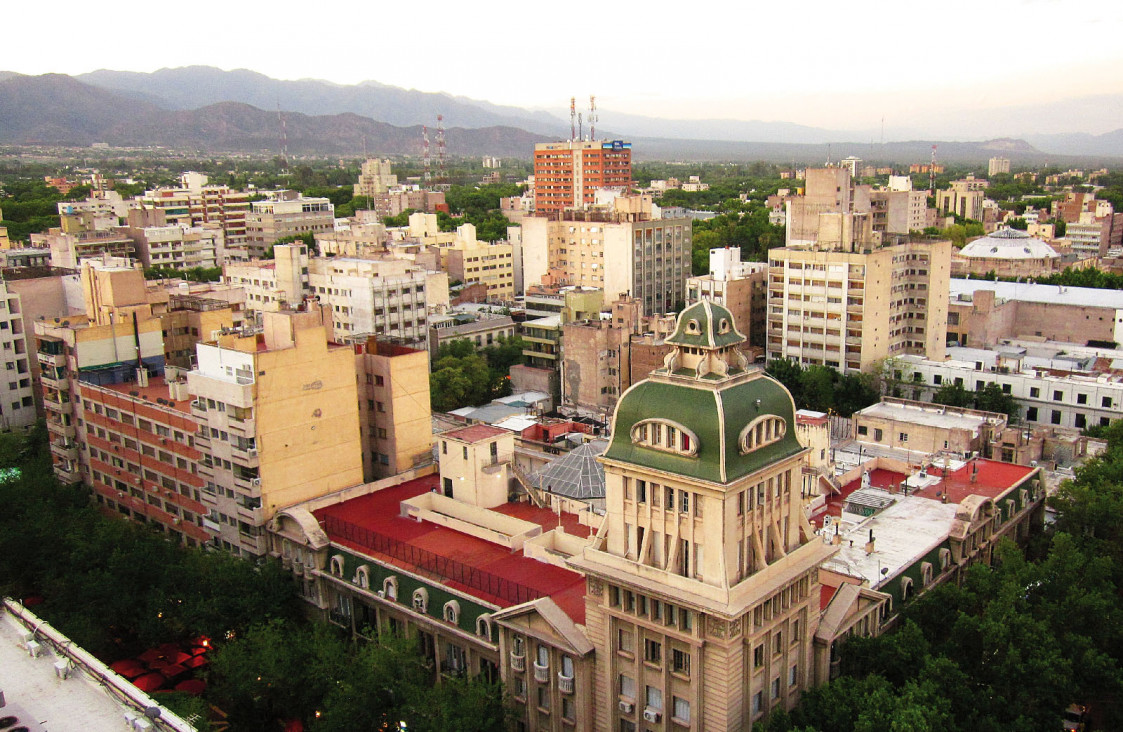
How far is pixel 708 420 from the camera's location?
30281 mm

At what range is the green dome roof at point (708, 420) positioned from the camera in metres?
30.0

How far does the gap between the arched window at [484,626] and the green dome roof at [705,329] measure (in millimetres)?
13535

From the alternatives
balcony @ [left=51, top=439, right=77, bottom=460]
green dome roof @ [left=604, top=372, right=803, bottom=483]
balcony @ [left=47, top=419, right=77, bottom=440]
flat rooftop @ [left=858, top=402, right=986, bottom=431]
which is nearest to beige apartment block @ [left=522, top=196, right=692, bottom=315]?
flat rooftop @ [left=858, top=402, right=986, bottom=431]

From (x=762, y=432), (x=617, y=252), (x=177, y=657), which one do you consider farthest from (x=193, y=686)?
(x=617, y=252)

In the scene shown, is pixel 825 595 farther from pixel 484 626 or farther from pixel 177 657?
pixel 177 657

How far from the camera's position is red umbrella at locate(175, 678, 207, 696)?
44.0 meters

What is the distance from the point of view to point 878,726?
96.0 feet

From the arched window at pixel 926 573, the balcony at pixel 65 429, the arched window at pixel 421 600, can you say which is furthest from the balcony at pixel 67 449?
the arched window at pixel 926 573

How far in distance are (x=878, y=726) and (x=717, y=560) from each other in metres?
7.23

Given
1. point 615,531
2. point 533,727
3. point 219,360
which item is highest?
point 219,360

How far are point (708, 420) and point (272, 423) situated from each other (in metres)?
25.6

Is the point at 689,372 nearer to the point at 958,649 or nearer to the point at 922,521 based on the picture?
the point at 958,649

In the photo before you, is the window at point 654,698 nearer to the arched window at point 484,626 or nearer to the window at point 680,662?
the window at point 680,662

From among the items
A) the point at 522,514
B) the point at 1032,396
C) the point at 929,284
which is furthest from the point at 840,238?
the point at 522,514
